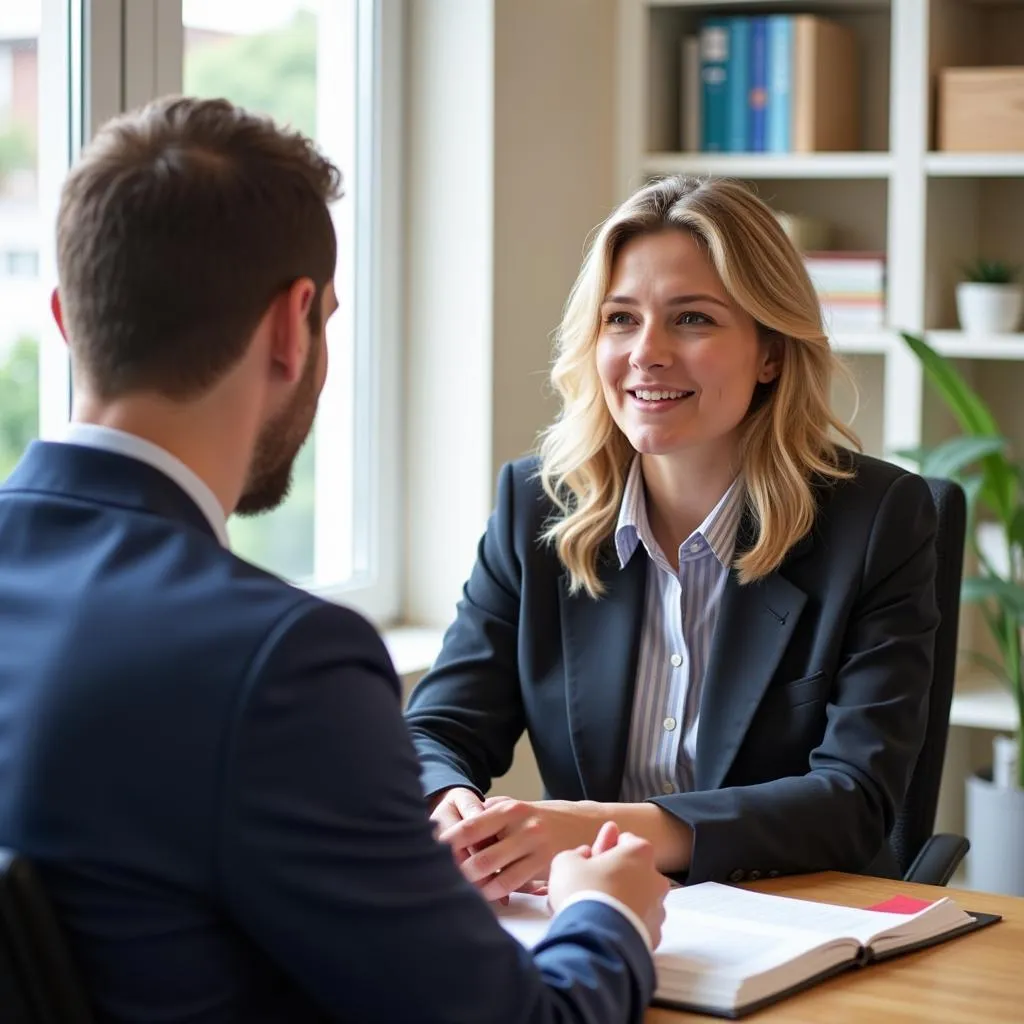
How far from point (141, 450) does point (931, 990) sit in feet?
2.60

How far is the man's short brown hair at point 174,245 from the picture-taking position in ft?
3.37

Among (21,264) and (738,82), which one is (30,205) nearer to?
(21,264)

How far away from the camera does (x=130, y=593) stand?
96cm

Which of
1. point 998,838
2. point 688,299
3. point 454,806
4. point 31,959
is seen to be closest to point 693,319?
point 688,299

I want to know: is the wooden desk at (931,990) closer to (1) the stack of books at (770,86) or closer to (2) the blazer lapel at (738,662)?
(2) the blazer lapel at (738,662)

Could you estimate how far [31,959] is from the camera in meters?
0.90

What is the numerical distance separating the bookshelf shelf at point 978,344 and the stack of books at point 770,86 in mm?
496

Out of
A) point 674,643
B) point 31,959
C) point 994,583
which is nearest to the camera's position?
point 31,959

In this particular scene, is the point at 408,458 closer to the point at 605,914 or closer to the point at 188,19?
the point at 188,19

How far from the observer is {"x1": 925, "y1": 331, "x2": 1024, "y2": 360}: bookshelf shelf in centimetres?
326

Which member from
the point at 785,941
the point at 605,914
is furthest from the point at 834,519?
the point at 605,914

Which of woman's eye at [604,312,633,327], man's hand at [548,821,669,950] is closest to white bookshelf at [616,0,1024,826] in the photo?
woman's eye at [604,312,633,327]

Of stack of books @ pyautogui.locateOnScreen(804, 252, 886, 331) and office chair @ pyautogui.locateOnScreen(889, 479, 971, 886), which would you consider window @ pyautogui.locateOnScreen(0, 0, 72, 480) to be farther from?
stack of books @ pyautogui.locateOnScreen(804, 252, 886, 331)

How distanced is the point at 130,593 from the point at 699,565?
3.86 ft
